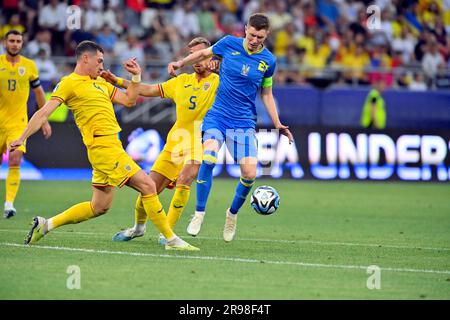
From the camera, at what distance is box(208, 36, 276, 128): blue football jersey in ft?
35.8

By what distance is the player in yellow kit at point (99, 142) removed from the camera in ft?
31.8

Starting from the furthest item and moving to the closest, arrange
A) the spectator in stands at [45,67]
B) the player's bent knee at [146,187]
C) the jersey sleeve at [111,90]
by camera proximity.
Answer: the spectator in stands at [45,67] < the jersey sleeve at [111,90] < the player's bent knee at [146,187]

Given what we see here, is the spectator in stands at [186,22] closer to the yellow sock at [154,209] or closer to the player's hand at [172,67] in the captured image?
the player's hand at [172,67]

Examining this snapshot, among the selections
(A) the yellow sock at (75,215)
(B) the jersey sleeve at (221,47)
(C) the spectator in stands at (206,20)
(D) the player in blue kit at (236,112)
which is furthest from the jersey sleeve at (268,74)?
(C) the spectator in stands at (206,20)

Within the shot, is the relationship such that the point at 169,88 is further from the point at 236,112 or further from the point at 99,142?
the point at 99,142

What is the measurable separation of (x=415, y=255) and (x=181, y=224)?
3.78 metres

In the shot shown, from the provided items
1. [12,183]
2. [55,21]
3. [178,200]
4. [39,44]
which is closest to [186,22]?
[55,21]

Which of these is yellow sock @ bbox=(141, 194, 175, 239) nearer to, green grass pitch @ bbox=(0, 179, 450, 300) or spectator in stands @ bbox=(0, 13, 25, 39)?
green grass pitch @ bbox=(0, 179, 450, 300)

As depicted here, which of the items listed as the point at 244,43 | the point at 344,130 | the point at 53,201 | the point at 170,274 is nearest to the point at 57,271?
the point at 170,274

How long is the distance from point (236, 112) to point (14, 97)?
4.60m

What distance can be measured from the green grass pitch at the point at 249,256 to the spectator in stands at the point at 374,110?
7.42 meters

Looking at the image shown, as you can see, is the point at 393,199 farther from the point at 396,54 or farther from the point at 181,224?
the point at 396,54

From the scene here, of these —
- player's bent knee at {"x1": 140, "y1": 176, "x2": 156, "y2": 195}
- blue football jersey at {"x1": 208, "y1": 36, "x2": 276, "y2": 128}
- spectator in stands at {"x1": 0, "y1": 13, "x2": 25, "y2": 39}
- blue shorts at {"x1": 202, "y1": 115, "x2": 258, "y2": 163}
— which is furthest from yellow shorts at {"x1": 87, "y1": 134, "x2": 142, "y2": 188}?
spectator in stands at {"x1": 0, "y1": 13, "x2": 25, "y2": 39}

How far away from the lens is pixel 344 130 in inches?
830
